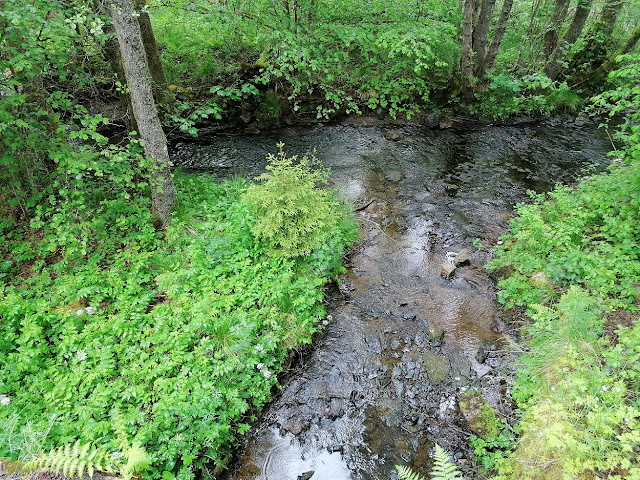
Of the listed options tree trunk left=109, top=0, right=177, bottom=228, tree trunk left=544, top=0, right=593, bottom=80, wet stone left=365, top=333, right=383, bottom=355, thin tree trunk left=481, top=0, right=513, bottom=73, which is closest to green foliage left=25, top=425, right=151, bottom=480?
wet stone left=365, top=333, right=383, bottom=355

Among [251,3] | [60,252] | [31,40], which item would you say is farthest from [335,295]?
[251,3]

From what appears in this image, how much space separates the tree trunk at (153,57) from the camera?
30.7ft

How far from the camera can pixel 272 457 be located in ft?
14.6

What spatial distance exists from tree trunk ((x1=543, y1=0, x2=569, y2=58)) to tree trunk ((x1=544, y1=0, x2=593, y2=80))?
1.28 feet

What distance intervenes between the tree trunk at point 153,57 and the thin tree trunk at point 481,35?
10.2m

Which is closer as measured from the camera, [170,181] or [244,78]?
[170,181]

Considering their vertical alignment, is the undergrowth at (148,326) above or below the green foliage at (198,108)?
below

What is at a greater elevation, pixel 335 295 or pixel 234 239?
pixel 234 239

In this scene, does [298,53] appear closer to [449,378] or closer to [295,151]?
[295,151]

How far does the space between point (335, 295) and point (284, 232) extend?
155cm

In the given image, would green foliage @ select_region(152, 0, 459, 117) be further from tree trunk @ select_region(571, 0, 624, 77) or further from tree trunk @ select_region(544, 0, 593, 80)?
tree trunk @ select_region(571, 0, 624, 77)

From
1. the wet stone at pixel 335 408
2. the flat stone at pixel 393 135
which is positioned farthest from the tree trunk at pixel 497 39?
the wet stone at pixel 335 408

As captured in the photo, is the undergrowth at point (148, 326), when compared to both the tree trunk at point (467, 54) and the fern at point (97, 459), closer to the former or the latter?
the fern at point (97, 459)

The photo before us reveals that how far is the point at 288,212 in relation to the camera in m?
6.29
